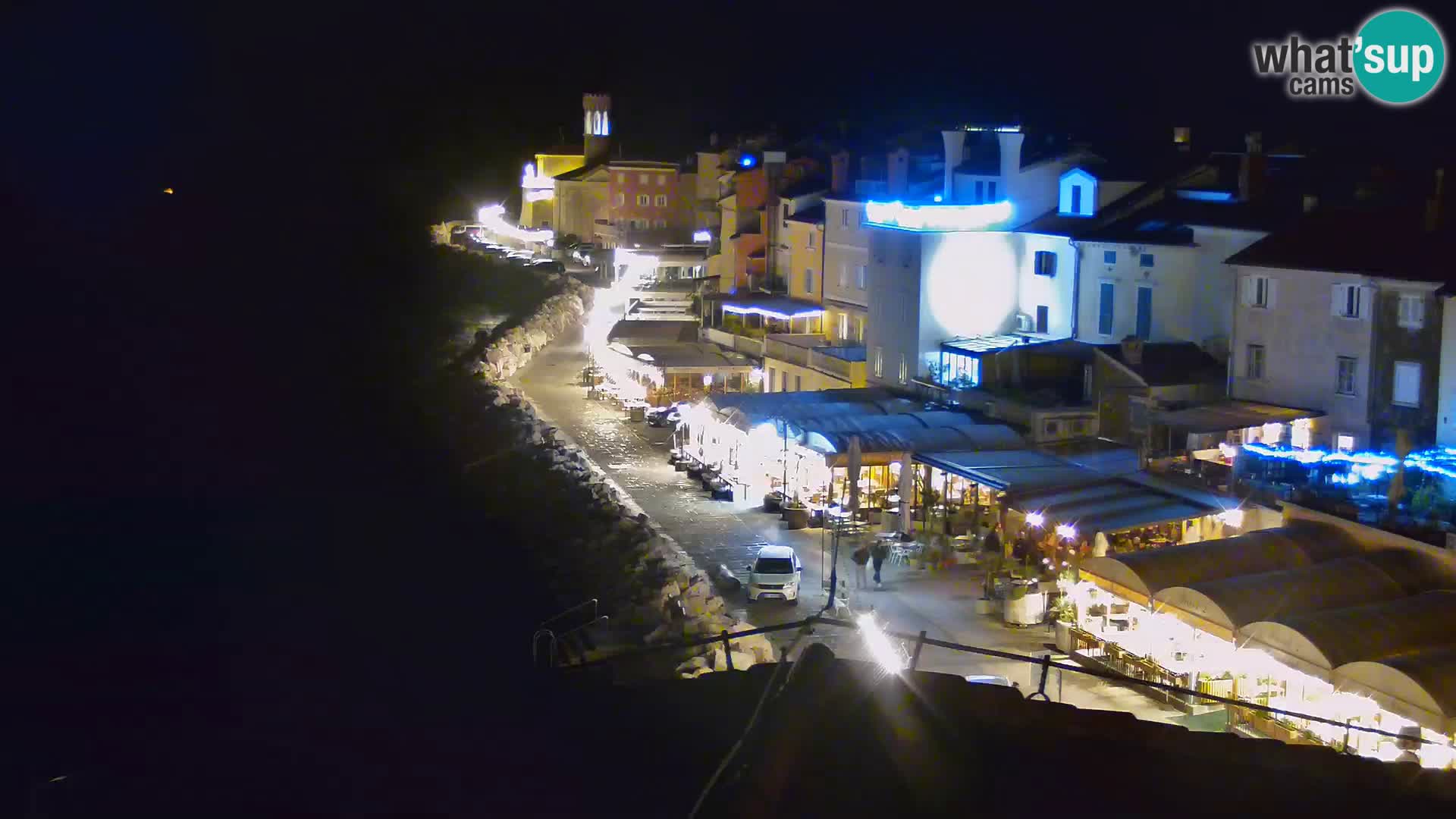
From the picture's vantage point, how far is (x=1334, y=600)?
523 inches

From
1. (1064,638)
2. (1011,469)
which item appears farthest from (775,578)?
(1011,469)

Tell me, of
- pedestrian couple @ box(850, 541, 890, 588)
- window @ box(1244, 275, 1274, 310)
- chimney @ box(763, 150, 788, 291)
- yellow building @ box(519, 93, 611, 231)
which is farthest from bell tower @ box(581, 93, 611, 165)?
pedestrian couple @ box(850, 541, 890, 588)

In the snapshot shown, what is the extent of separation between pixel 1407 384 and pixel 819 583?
8.14 meters

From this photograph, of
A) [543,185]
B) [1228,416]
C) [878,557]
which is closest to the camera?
[878,557]

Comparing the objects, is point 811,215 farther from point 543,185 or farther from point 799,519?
point 543,185

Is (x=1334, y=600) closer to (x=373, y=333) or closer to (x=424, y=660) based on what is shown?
(x=424, y=660)

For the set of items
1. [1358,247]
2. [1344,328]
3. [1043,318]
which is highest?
[1358,247]

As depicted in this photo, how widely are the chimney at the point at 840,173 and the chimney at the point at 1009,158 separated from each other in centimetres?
604

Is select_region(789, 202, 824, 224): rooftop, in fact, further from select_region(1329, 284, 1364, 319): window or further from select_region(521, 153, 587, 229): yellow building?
select_region(521, 153, 587, 229): yellow building

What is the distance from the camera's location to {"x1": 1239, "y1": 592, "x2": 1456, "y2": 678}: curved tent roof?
11969 millimetres

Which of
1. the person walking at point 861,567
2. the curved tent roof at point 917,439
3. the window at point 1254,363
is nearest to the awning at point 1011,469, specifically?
the curved tent roof at point 917,439

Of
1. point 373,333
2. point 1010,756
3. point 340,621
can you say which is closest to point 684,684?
point 1010,756

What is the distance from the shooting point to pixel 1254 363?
73.2ft

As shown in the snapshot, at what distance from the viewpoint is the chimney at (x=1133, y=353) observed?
23.4 meters
